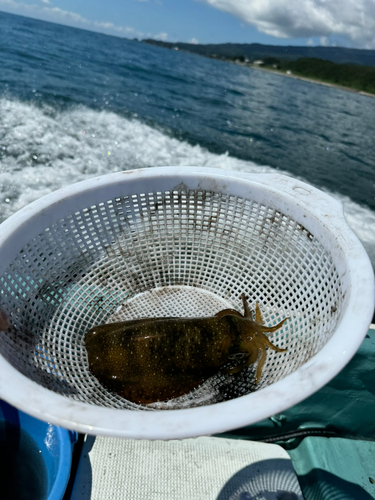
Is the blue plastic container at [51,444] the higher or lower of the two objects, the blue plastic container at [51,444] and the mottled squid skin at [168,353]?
the lower

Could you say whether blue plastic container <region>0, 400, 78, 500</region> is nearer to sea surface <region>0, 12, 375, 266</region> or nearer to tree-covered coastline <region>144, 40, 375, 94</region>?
sea surface <region>0, 12, 375, 266</region>

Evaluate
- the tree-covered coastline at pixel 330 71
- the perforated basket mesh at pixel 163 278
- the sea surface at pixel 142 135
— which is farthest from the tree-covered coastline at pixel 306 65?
the perforated basket mesh at pixel 163 278

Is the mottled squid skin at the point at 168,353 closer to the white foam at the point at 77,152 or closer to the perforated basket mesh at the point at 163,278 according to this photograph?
the perforated basket mesh at the point at 163,278

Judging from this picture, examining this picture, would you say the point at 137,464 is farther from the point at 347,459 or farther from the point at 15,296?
the point at 347,459

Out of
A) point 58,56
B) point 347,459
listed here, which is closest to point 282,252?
point 347,459

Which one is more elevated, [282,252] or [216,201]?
[216,201]

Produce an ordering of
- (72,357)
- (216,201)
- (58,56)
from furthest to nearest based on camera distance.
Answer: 1. (58,56)
2. (216,201)
3. (72,357)

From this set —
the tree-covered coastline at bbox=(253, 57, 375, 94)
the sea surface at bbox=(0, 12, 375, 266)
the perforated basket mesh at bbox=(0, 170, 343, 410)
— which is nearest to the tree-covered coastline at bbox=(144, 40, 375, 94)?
the tree-covered coastline at bbox=(253, 57, 375, 94)
